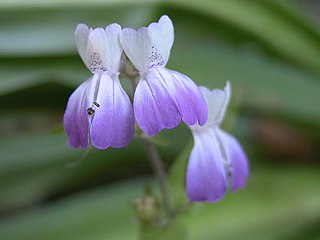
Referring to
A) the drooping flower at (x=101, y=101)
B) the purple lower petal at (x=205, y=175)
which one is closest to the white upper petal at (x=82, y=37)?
the drooping flower at (x=101, y=101)

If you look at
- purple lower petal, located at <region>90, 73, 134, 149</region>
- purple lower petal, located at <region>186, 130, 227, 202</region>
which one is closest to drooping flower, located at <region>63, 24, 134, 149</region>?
purple lower petal, located at <region>90, 73, 134, 149</region>

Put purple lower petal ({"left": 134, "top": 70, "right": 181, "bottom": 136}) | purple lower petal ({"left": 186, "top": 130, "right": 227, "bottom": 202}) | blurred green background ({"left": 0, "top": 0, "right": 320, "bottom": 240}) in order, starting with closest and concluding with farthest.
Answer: purple lower petal ({"left": 134, "top": 70, "right": 181, "bottom": 136})
purple lower petal ({"left": 186, "top": 130, "right": 227, "bottom": 202})
blurred green background ({"left": 0, "top": 0, "right": 320, "bottom": 240})

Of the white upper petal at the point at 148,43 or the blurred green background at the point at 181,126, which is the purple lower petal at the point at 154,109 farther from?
the blurred green background at the point at 181,126

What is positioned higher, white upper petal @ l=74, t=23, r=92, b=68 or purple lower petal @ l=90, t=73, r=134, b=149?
white upper petal @ l=74, t=23, r=92, b=68

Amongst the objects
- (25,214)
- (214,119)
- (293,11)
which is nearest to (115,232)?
(25,214)

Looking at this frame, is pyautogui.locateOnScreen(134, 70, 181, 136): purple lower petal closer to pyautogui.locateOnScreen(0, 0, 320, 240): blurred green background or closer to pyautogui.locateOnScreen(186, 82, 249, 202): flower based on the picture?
pyautogui.locateOnScreen(186, 82, 249, 202): flower

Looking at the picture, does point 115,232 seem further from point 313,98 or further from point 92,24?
point 313,98
